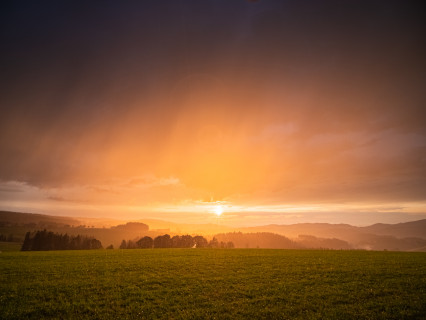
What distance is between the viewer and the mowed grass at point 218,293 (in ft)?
44.2

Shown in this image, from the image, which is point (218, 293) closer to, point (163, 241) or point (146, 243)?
point (146, 243)

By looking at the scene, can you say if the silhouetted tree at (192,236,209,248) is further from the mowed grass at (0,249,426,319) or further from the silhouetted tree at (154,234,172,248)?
the mowed grass at (0,249,426,319)

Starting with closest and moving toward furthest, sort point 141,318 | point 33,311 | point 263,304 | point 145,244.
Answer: point 141,318 < point 33,311 < point 263,304 < point 145,244

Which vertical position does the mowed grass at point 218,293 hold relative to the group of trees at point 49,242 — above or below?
above

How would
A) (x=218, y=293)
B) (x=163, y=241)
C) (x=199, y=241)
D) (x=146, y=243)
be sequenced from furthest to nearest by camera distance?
(x=199, y=241), (x=163, y=241), (x=146, y=243), (x=218, y=293)

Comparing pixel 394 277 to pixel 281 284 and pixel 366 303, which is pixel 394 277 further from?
pixel 281 284

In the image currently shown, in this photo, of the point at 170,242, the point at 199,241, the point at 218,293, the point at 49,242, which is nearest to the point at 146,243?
the point at 170,242

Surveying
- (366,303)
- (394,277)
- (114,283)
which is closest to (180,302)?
(114,283)

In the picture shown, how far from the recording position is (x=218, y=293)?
17.2m

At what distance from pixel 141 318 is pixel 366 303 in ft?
48.3

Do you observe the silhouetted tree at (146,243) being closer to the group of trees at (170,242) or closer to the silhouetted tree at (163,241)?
the group of trees at (170,242)

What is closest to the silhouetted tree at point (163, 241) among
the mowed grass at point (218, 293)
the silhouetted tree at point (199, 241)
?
the silhouetted tree at point (199, 241)

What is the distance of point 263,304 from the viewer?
14766mm

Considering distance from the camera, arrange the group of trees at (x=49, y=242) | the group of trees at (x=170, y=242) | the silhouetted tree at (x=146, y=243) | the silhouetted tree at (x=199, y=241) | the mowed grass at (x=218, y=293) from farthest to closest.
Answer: the silhouetted tree at (x=199, y=241) → the group of trees at (x=170, y=242) → the silhouetted tree at (x=146, y=243) → the group of trees at (x=49, y=242) → the mowed grass at (x=218, y=293)
